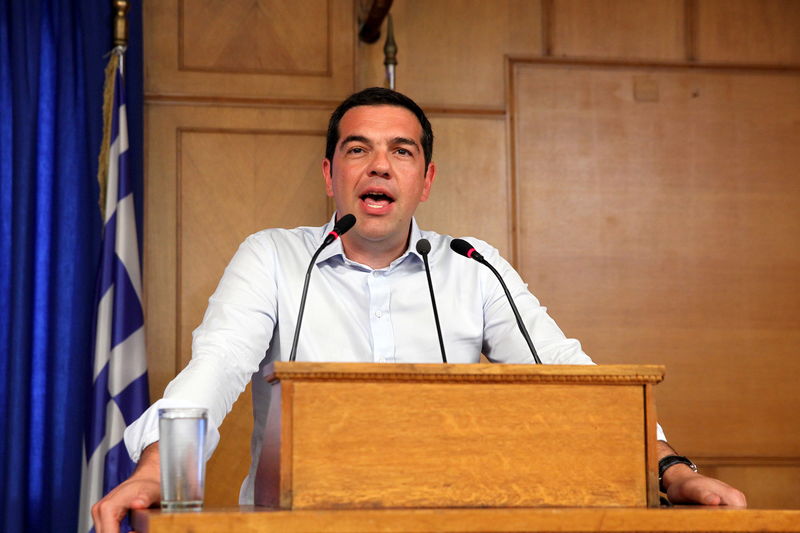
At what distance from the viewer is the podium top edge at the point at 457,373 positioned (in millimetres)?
1615

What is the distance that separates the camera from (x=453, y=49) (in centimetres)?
436

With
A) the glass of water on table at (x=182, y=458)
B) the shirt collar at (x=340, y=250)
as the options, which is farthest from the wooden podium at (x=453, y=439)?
the shirt collar at (x=340, y=250)

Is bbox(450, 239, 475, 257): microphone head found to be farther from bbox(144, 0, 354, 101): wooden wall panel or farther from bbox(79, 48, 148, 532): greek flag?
bbox(144, 0, 354, 101): wooden wall panel

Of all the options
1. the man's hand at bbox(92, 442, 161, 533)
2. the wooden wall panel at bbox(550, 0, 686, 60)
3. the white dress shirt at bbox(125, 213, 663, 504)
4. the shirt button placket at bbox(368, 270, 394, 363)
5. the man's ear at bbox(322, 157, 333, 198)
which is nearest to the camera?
the man's hand at bbox(92, 442, 161, 533)

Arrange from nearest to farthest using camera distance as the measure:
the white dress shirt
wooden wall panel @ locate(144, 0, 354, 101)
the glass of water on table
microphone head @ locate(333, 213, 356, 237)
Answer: the glass of water on table → microphone head @ locate(333, 213, 356, 237) → the white dress shirt → wooden wall panel @ locate(144, 0, 354, 101)

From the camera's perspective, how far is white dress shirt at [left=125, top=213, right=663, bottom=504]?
2.57 m

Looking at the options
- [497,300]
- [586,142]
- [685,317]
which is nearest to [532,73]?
[586,142]

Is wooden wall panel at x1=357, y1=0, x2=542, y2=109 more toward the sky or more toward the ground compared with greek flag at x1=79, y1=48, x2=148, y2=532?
more toward the sky

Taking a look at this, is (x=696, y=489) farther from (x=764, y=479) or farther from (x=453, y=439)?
(x=764, y=479)

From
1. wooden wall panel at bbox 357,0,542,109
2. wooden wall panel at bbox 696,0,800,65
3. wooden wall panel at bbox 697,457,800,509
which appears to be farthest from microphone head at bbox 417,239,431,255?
wooden wall panel at bbox 696,0,800,65

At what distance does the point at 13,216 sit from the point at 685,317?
9.06 ft

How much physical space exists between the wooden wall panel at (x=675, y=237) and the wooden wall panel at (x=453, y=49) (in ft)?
0.40

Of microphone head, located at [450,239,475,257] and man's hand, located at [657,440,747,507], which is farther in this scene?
microphone head, located at [450,239,475,257]

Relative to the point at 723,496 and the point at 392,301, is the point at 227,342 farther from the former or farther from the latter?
the point at 723,496
